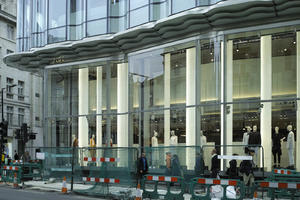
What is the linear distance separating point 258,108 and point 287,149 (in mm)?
2069

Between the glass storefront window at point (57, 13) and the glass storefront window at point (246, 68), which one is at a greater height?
the glass storefront window at point (57, 13)

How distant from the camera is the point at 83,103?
26.3m

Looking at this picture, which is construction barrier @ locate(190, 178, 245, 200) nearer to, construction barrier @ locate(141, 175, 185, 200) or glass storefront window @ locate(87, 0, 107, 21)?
construction barrier @ locate(141, 175, 185, 200)

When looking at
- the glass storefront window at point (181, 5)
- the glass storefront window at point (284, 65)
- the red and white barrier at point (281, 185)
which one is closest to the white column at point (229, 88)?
the glass storefront window at point (284, 65)

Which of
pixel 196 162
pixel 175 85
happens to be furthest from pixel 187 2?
pixel 196 162

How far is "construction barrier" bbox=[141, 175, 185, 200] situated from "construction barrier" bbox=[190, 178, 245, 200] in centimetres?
98

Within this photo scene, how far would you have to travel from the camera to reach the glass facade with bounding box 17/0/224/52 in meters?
21.0

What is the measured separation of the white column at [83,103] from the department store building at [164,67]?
61 millimetres

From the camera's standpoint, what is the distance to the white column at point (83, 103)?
26000 mm

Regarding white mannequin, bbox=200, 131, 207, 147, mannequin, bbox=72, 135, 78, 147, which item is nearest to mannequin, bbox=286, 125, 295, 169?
white mannequin, bbox=200, 131, 207, 147

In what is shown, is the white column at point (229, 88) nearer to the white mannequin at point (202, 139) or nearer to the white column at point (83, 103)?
the white mannequin at point (202, 139)

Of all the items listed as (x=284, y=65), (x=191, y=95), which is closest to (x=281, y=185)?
(x=284, y=65)

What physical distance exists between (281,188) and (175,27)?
30.3 ft

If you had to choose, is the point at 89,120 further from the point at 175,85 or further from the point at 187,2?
the point at 187,2
